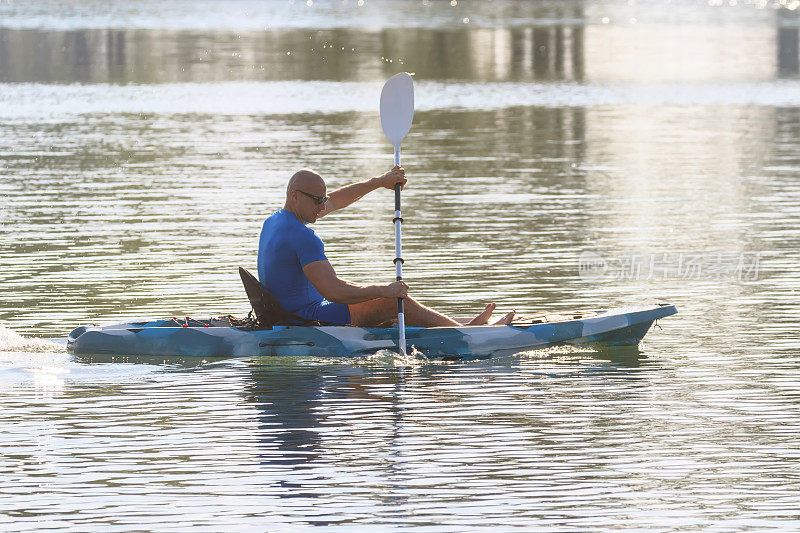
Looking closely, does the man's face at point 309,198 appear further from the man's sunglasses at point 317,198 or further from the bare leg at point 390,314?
the bare leg at point 390,314

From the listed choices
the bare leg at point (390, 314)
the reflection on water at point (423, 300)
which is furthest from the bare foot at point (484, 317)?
the reflection on water at point (423, 300)

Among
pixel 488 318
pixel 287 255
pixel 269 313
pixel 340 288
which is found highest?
pixel 287 255

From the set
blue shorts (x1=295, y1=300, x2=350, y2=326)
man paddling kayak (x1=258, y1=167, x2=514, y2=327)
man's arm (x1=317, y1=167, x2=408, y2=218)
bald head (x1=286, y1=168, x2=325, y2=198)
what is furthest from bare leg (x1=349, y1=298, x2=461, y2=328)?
bald head (x1=286, y1=168, x2=325, y2=198)

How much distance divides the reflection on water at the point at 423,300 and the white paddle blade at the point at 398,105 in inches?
63.9

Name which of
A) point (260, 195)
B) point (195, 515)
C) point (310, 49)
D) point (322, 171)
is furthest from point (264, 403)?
point (310, 49)

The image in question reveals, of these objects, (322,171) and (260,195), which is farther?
(322,171)

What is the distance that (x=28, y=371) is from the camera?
11.6 m

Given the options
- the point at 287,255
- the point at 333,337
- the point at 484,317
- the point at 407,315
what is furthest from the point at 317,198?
the point at 484,317

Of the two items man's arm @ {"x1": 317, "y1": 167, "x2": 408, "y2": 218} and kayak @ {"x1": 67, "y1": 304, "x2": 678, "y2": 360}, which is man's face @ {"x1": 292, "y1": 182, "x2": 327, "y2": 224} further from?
kayak @ {"x1": 67, "y1": 304, "x2": 678, "y2": 360}

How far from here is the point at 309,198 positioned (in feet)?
38.3

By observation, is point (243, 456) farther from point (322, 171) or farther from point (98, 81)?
point (98, 81)

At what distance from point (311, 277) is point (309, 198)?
22.6 inches

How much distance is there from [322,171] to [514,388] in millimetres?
13425

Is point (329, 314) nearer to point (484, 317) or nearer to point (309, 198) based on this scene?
point (309, 198)
